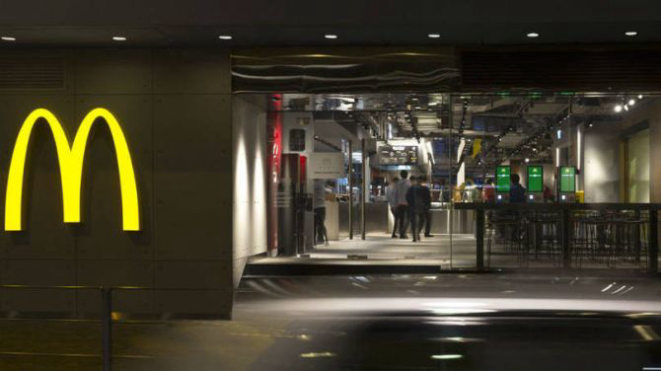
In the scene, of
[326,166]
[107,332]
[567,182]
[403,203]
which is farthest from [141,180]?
[567,182]

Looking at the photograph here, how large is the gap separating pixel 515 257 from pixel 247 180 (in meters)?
4.00

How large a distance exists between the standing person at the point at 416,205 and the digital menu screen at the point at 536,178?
1750 mm

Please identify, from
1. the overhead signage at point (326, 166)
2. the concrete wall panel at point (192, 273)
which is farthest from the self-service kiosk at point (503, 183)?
the concrete wall panel at point (192, 273)

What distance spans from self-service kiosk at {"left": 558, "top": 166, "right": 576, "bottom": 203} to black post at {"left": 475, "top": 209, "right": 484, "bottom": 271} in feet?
3.71

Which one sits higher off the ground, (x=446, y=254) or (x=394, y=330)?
(x=446, y=254)

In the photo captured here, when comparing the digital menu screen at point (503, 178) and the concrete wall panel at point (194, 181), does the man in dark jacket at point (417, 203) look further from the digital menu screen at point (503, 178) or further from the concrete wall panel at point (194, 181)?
the concrete wall panel at point (194, 181)

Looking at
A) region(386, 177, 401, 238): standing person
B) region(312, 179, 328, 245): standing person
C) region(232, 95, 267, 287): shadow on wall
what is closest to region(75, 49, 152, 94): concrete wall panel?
region(232, 95, 267, 287): shadow on wall

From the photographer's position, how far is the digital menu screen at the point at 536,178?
12250 mm

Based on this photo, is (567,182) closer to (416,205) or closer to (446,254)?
(446,254)

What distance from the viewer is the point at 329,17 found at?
388 inches

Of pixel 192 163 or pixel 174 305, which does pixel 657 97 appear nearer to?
pixel 192 163

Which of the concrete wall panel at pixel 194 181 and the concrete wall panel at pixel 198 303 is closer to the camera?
the concrete wall panel at pixel 198 303

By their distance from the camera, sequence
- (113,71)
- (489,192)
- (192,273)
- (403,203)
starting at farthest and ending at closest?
(403,203)
(489,192)
(113,71)
(192,273)

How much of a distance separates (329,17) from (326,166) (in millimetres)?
4045
